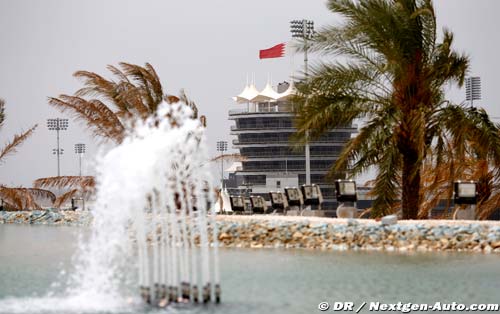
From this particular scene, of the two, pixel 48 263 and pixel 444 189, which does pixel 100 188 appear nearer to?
pixel 48 263

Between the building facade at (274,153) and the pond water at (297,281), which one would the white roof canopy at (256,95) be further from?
the pond water at (297,281)

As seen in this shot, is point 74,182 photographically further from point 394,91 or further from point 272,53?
point 272,53

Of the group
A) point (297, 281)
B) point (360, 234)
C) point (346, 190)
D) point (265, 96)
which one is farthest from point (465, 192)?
point (265, 96)

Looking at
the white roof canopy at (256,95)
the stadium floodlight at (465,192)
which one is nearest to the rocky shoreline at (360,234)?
the stadium floodlight at (465,192)

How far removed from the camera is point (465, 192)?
25797 millimetres

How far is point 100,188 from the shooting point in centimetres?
1584

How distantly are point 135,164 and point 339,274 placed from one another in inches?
185

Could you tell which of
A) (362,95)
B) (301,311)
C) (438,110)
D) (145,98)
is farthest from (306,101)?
(301,311)

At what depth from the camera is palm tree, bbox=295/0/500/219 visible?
25.5m

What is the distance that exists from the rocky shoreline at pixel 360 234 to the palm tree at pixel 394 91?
2621 mm

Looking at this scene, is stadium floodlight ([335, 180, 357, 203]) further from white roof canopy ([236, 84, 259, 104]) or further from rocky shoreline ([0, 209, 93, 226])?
white roof canopy ([236, 84, 259, 104])

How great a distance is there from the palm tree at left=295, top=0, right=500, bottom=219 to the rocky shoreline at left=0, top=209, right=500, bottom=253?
2621 millimetres

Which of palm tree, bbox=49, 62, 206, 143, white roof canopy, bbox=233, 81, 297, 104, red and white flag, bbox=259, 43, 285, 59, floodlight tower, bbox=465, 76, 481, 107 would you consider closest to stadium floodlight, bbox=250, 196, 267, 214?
palm tree, bbox=49, 62, 206, 143

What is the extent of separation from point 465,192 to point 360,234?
429cm
